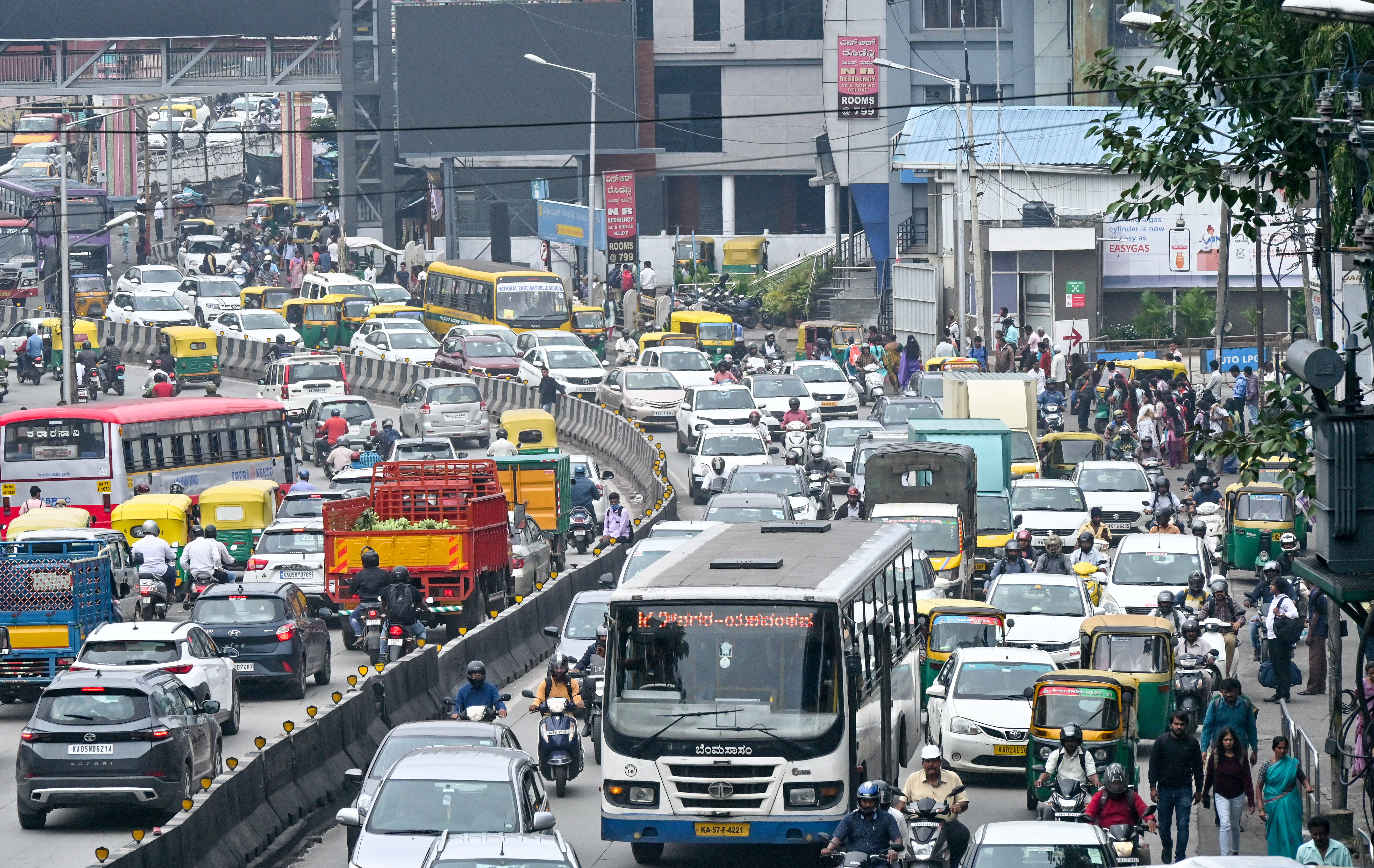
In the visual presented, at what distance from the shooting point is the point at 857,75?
238ft

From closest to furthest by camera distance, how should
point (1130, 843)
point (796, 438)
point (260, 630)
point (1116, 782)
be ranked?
1. point (1130, 843)
2. point (1116, 782)
3. point (260, 630)
4. point (796, 438)

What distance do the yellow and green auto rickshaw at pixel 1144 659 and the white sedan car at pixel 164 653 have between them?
9.26 meters

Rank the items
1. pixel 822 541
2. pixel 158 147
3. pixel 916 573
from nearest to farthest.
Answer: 1. pixel 822 541
2. pixel 916 573
3. pixel 158 147

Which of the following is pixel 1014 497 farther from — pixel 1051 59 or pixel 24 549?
pixel 1051 59

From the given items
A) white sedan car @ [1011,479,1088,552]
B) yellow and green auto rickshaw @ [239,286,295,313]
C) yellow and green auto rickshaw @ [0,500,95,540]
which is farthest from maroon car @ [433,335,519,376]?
yellow and green auto rickshaw @ [0,500,95,540]

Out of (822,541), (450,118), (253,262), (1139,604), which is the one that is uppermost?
(450,118)

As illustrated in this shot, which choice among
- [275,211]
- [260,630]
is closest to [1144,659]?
[260,630]

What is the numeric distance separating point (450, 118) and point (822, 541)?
65.2m

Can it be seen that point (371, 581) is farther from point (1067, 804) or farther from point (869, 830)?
point (869, 830)

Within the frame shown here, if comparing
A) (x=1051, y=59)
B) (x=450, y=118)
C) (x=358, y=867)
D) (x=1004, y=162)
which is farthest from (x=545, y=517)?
(x=450, y=118)

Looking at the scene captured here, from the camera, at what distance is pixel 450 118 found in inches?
3243

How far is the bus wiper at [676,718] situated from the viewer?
1619cm

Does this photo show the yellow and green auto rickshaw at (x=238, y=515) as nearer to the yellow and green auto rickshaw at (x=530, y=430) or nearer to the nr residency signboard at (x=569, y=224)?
the yellow and green auto rickshaw at (x=530, y=430)

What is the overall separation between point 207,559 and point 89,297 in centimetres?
4214
